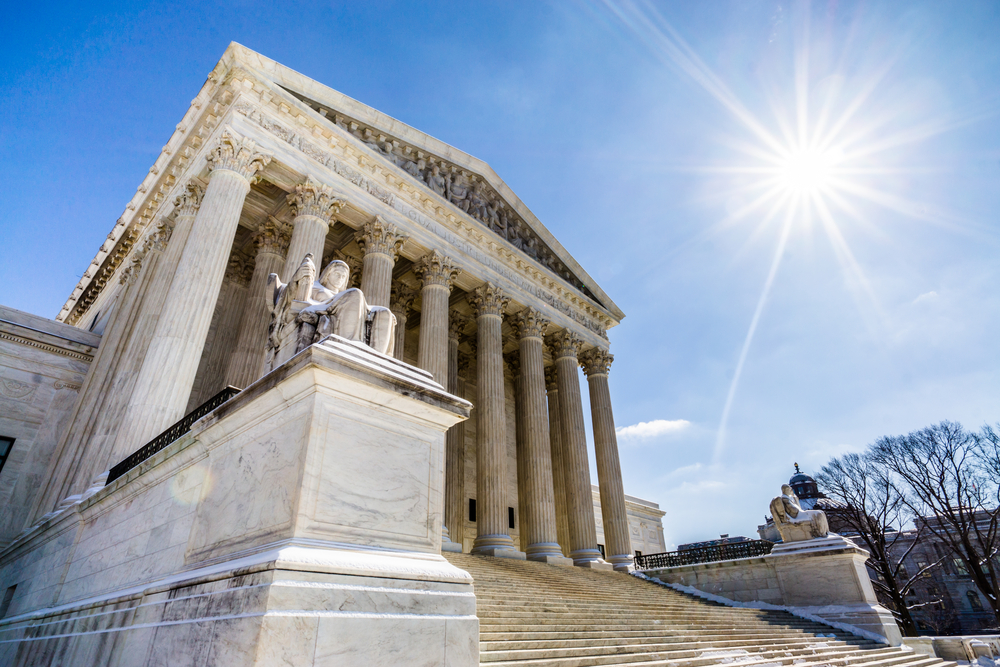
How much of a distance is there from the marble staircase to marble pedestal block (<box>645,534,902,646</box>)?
2.50 feet

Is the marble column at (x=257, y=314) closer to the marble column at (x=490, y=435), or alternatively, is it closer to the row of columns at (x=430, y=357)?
the row of columns at (x=430, y=357)

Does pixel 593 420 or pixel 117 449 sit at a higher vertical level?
pixel 593 420

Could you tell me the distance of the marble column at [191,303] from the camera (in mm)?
11836

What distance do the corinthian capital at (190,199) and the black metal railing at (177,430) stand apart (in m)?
9.41

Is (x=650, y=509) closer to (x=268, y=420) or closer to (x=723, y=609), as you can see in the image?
(x=723, y=609)

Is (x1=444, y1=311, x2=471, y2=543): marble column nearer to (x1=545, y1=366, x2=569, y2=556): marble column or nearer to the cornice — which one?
(x1=545, y1=366, x2=569, y2=556): marble column

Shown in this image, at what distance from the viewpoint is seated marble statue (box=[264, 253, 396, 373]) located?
590 cm

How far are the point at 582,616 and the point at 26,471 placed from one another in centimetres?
1746

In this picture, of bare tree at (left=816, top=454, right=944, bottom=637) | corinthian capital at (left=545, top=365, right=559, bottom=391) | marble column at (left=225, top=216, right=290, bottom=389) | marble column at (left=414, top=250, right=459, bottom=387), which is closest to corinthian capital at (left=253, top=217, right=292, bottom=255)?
marble column at (left=225, top=216, right=290, bottom=389)

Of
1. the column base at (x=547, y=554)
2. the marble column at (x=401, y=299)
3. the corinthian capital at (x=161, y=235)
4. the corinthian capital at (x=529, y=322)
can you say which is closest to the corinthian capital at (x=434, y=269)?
the marble column at (x=401, y=299)

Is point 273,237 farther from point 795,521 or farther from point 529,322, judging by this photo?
point 795,521

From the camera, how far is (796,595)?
15.8 meters

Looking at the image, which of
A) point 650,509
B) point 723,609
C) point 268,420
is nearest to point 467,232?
point 723,609

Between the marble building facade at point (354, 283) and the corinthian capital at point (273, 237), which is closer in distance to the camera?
the marble building facade at point (354, 283)
